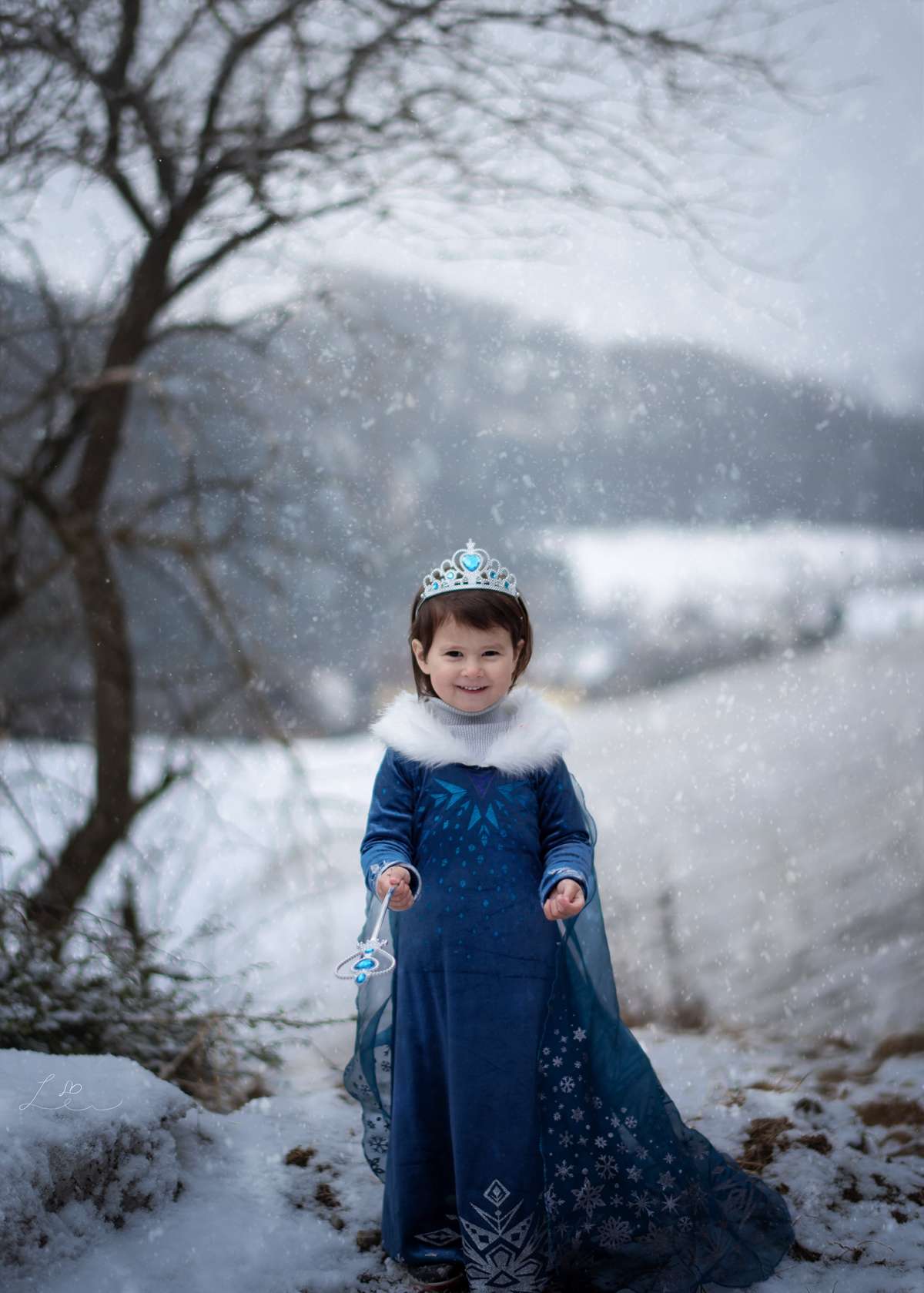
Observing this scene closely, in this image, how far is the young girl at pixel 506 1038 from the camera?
135 centimetres

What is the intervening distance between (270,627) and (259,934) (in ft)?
2.35

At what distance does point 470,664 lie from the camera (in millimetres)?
1391

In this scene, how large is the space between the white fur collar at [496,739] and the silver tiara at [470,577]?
158 mm

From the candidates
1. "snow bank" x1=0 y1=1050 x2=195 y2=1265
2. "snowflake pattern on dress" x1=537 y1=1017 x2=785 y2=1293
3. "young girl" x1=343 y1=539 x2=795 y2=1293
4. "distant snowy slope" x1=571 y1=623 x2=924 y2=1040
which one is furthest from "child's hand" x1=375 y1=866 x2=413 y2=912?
"distant snowy slope" x1=571 y1=623 x2=924 y2=1040

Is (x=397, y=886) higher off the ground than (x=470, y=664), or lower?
lower

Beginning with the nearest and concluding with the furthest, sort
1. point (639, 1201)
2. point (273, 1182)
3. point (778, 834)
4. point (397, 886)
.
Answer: point (397, 886) < point (639, 1201) < point (273, 1182) < point (778, 834)

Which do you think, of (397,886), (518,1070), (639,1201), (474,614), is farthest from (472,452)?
(639,1201)

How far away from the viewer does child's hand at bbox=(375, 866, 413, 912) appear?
4.25ft

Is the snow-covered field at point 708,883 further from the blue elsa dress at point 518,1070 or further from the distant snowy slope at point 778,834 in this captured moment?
the blue elsa dress at point 518,1070

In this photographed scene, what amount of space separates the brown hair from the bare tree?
48.7 inches

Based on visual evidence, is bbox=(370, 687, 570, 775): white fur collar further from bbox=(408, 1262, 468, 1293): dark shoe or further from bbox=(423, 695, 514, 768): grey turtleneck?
bbox=(408, 1262, 468, 1293): dark shoe

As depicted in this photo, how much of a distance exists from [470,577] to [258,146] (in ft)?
5.40

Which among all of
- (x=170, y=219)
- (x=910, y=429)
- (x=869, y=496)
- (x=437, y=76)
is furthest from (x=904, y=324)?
(x=170, y=219)

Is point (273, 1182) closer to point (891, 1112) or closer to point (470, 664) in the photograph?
point (470, 664)
